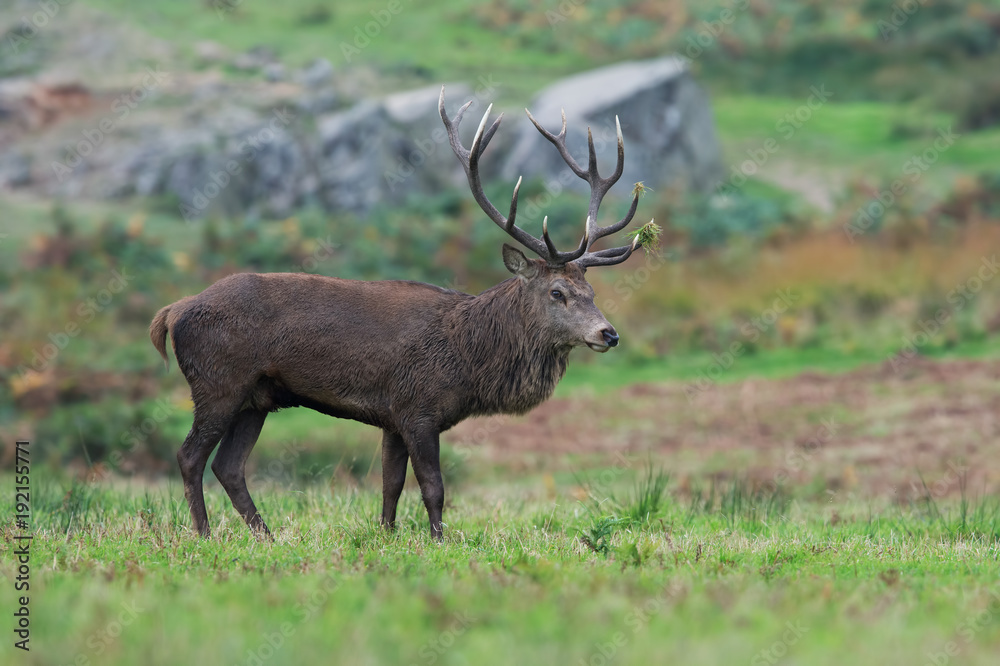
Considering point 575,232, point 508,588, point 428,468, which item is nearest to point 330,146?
point 575,232

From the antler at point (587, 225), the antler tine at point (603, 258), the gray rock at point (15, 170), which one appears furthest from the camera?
the gray rock at point (15, 170)

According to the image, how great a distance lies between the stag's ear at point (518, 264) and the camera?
28.6 feet

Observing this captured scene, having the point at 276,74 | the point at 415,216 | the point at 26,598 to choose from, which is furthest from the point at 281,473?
the point at 276,74

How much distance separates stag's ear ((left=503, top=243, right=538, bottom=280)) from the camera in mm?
8705

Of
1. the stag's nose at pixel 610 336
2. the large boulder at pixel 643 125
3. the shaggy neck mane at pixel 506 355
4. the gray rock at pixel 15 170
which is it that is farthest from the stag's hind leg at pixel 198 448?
the gray rock at pixel 15 170

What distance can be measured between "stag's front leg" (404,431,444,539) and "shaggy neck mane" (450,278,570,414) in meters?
0.50

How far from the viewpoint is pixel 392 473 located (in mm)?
8766

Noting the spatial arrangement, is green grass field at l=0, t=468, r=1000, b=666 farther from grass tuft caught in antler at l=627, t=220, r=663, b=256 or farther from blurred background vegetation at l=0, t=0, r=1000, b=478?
blurred background vegetation at l=0, t=0, r=1000, b=478

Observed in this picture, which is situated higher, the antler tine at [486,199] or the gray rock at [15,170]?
the antler tine at [486,199]

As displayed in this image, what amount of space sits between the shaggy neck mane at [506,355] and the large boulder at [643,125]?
20.5 m

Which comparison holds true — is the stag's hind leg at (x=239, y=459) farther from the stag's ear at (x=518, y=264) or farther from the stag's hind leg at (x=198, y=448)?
the stag's ear at (x=518, y=264)

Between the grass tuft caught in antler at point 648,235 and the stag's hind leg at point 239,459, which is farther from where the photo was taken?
the grass tuft caught in antler at point 648,235

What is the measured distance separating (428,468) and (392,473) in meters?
0.48

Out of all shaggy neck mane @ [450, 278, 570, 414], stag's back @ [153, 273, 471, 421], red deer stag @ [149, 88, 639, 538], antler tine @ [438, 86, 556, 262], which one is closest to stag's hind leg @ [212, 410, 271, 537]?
red deer stag @ [149, 88, 639, 538]
